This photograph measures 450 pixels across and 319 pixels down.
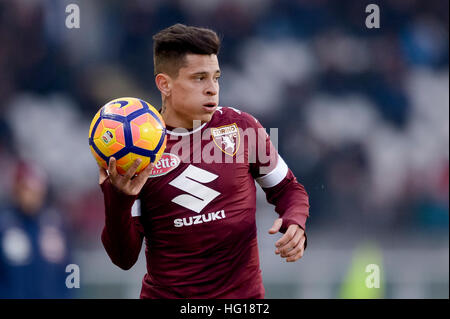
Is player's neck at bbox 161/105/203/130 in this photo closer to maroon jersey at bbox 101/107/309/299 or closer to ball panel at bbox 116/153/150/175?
maroon jersey at bbox 101/107/309/299

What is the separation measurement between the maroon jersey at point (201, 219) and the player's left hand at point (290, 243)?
94 millimetres

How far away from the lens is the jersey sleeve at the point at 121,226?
107 inches

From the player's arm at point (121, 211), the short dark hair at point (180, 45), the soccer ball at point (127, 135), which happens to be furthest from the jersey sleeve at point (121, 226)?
the short dark hair at point (180, 45)

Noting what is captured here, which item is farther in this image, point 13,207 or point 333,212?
point 333,212

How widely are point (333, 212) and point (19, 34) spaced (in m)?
4.64

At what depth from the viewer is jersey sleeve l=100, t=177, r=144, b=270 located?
2.71 m

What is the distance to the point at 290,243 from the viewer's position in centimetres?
283

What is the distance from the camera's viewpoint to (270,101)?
771 centimetres

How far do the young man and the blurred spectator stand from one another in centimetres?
294
